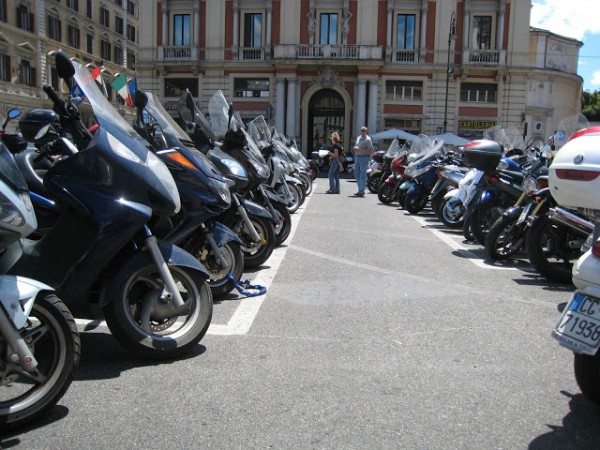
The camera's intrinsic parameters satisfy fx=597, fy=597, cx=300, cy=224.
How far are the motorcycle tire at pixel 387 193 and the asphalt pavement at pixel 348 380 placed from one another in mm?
8849

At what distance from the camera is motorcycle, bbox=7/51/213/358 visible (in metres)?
3.24

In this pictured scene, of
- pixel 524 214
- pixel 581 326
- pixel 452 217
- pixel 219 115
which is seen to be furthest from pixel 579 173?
pixel 452 217

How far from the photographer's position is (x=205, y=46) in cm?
4031

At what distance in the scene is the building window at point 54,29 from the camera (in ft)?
147

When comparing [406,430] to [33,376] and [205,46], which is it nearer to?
[33,376]

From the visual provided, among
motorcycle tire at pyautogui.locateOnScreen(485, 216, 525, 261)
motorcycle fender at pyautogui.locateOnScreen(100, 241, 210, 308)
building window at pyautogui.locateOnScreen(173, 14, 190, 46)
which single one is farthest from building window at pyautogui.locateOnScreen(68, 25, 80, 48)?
motorcycle fender at pyautogui.locateOnScreen(100, 241, 210, 308)

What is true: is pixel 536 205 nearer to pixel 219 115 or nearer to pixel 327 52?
pixel 219 115

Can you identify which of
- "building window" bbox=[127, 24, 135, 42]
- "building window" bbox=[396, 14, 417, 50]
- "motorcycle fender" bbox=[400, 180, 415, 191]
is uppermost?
"building window" bbox=[127, 24, 135, 42]

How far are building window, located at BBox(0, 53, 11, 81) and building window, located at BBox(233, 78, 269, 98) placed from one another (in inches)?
605

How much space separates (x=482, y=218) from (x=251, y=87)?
34.1m

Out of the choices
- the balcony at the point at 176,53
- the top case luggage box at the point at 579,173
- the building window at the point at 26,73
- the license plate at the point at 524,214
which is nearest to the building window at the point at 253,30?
the balcony at the point at 176,53

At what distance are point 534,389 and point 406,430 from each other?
0.94 m

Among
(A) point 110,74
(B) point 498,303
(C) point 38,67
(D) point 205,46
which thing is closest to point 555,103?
(D) point 205,46

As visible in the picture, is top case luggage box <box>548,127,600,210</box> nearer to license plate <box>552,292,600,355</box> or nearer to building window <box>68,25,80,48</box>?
A: license plate <box>552,292,600,355</box>
